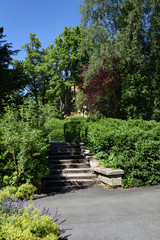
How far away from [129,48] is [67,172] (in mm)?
10912

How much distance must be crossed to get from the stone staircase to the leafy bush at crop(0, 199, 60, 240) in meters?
2.93

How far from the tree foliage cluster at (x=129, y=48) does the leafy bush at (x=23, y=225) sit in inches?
501

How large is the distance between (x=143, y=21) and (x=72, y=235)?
51.4 feet

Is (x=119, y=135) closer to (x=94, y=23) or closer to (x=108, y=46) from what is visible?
(x=108, y=46)

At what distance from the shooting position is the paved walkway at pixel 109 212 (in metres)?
3.10

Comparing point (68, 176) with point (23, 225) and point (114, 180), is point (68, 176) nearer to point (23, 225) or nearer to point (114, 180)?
point (114, 180)

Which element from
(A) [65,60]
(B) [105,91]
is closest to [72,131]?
(B) [105,91]

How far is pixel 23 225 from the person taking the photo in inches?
99.6

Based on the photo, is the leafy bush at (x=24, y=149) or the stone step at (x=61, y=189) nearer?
the leafy bush at (x=24, y=149)

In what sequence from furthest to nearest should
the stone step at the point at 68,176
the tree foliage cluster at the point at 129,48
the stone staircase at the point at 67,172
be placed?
the tree foliage cluster at the point at 129,48
the stone step at the point at 68,176
the stone staircase at the point at 67,172

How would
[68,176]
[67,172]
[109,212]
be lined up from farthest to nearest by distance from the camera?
[67,172], [68,176], [109,212]

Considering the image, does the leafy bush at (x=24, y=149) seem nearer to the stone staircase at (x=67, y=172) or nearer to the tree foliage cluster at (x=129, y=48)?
the stone staircase at (x=67, y=172)

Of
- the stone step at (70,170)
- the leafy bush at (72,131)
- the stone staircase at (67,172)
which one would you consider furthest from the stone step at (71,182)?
the leafy bush at (72,131)

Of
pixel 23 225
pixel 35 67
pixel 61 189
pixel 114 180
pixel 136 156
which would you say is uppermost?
pixel 35 67
